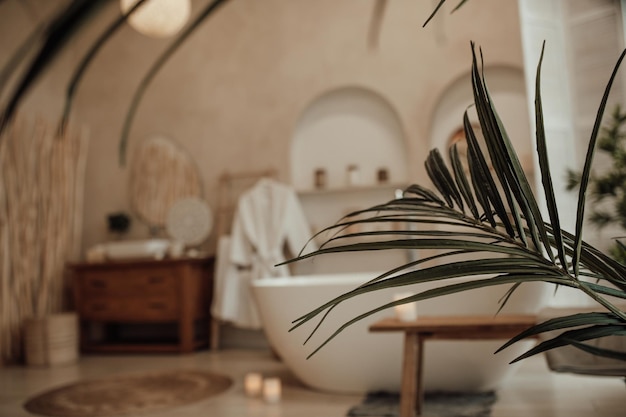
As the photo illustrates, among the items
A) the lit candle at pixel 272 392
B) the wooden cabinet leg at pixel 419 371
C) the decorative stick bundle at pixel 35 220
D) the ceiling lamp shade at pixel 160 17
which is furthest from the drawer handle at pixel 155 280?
the wooden cabinet leg at pixel 419 371

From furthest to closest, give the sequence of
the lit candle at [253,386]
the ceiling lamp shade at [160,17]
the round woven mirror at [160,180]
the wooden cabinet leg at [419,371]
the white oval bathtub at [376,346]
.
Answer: the round woven mirror at [160,180]
the ceiling lamp shade at [160,17]
the lit candle at [253,386]
the white oval bathtub at [376,346]
the wooden cabinet leg at [419,371]

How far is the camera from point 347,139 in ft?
15.9

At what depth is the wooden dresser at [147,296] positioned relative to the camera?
15.2 ft

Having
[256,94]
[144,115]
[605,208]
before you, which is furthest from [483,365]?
[144,115]

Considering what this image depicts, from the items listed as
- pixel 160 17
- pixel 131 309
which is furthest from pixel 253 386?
pixel 160 17

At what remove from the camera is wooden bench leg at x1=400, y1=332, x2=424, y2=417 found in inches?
87.9

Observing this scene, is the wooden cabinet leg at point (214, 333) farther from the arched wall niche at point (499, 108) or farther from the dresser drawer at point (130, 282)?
the arched wall niche at point (499, 108)

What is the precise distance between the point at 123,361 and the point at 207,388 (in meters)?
1.44

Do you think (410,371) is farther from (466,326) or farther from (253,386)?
(253,386)

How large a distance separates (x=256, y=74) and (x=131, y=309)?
225cm

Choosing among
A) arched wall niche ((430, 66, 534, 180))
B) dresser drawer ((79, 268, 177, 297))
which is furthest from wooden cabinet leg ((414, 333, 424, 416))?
dresser drawer ((79, 268, 177, 297))

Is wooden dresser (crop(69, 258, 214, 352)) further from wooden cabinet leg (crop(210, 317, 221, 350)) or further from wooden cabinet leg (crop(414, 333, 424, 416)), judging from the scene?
wooden cabinet leg (crop(414, 333, 424, 416))

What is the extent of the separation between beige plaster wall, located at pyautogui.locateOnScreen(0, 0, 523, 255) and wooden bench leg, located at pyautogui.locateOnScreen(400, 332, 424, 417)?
2.34m

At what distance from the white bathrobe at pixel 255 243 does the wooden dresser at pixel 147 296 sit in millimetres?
259
